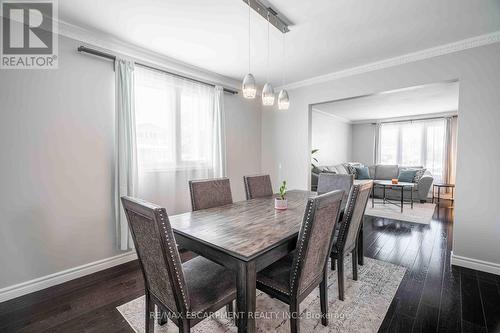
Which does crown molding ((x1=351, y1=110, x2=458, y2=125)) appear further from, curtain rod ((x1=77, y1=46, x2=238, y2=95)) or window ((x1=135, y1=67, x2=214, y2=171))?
window ((x1=135, y1=67, x2=214, y2=171))

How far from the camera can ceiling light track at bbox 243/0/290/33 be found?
185 centimetres

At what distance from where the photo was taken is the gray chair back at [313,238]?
1.30 meters

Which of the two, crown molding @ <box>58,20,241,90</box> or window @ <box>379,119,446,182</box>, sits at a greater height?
crown molding @ <box>58,20,241,90</box>

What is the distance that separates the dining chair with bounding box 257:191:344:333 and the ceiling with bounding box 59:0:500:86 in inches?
64.6

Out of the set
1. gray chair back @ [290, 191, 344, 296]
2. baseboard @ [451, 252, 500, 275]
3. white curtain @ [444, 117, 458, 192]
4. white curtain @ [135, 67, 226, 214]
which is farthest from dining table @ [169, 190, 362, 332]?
white curtain @ [444, 117, 458, 192]

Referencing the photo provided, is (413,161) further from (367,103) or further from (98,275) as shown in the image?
(98,275)

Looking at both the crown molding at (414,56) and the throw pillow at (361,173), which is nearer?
the crown molding at (414,56)

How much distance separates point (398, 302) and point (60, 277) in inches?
120

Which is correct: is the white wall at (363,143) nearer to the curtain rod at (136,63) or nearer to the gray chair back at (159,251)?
the curtain rod at (136,63)

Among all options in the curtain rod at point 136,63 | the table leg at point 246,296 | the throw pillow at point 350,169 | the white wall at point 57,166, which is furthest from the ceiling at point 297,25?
the throw pillow at point 350,169

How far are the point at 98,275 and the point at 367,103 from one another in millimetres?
5998

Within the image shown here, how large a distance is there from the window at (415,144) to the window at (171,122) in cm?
676

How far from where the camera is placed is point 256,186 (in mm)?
2834

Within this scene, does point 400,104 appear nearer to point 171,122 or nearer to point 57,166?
point 171,122
